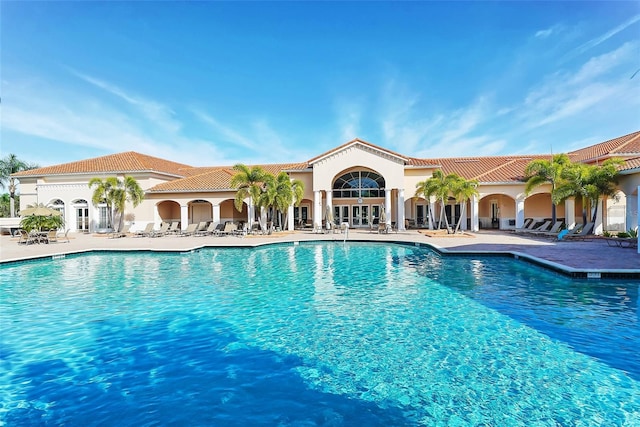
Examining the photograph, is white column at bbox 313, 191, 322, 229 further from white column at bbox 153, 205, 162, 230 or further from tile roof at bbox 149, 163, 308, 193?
white column at bbox 153, 205, 162, 230

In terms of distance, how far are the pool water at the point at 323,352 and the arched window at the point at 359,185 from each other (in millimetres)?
20724

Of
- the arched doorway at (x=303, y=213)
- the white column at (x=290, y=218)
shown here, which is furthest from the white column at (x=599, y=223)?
the arched doorway at (x=303, y=213)

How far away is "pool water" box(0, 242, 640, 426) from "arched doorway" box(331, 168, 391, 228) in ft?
68.0

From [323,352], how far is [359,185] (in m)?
26.7

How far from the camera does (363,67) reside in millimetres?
24531

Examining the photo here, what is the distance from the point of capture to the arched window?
3162cm

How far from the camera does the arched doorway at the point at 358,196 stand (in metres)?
31.7

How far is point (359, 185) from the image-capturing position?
31953mm

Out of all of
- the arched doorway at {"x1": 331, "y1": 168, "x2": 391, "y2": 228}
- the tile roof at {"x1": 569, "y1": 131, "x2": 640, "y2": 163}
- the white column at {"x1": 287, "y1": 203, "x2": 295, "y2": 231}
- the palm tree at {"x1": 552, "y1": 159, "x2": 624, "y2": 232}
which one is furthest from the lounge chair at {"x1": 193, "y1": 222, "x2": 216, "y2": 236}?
the tile roof at {"x1": 569, "y1": 131, "x2": 640, "y2": 163}

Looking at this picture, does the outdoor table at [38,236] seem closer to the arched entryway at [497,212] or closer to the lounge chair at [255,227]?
the lounge chair at [255,227]

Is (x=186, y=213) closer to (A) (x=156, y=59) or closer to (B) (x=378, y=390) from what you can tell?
(A) (x=156, y=59)

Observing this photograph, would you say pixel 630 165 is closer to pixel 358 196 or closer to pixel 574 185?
pixel 574 185

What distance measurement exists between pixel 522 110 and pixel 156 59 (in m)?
25.9

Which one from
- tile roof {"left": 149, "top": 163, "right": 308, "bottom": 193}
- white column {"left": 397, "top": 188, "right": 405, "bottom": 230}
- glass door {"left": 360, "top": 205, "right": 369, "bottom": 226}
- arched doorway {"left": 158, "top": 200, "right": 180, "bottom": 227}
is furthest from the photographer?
arched doorway {"left": 158, "top": 200, "right": 180, "bottom": 227}
